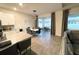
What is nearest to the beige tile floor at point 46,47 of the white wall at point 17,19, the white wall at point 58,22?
the white wall at point 17,19

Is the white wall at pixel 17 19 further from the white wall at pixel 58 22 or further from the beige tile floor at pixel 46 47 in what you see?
the white wall at pixel 58 22

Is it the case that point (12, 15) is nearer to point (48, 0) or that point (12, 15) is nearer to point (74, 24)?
point (74, 24)

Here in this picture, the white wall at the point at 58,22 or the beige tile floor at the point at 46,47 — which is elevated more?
the white wall at the point at 58,22

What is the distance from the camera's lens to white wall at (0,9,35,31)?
13.4 ft

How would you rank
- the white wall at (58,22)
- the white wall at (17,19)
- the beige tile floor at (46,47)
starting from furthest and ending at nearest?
the white wall at (58,22), the white wall at (17,19), the beige tile floor at (46,47)

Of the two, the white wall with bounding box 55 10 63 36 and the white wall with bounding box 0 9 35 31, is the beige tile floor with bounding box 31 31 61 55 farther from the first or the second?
the white wall with bounding box 55 10 63 36

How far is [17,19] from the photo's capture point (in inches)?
185

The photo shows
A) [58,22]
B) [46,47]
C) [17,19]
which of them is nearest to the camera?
[46,47]

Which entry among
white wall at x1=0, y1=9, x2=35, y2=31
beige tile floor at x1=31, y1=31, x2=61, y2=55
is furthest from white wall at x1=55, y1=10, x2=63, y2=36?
white wall at x1=0, y1=9, x2=35, y2=31

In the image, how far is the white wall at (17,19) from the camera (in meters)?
4.08

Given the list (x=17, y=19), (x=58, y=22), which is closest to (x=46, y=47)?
(x=17, y=19)

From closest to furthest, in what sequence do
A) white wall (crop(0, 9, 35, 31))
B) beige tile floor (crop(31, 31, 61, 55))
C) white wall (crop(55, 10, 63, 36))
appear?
1. beige tile floor (crop(31, 31, 61, 55))
2. white wall (crop(0, 9, 35, 31))
3. white wall (crop(55, 10, 63, 36))

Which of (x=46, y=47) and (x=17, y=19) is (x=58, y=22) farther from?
(x=17, y=19)

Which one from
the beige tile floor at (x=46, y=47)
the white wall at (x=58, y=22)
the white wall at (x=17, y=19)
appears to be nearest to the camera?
the beige tile floor at (x=46, y=47)
